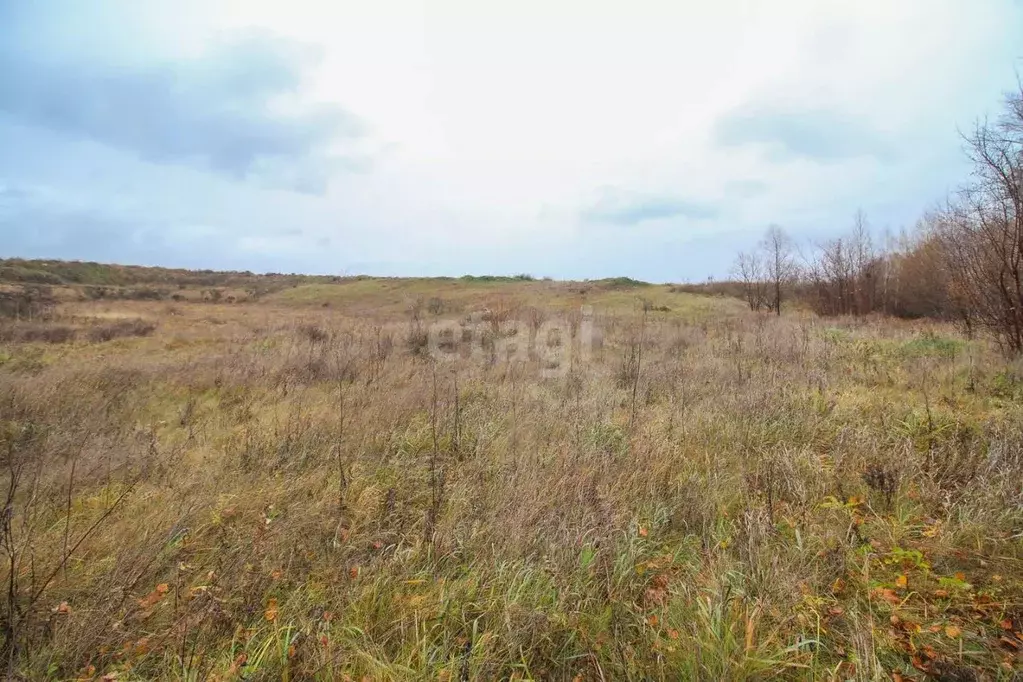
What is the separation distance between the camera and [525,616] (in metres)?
2.18

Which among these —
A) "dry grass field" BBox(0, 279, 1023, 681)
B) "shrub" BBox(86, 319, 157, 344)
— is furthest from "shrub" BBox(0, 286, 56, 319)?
"dry grass field" BBox(0, 279, 1023, 681)

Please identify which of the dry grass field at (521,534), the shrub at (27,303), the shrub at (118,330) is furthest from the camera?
the shrub at (27,303)

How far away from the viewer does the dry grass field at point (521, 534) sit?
2.04 m

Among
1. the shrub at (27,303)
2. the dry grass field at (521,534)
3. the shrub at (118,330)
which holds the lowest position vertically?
the dry grass field at (521,534)

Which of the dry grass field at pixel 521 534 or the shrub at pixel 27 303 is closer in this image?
the dry grass field at pixel 521 534

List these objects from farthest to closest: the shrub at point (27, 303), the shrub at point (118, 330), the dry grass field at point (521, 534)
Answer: the shrub at point (27, 303)
the shrub at point (118, 330)
the dry grass field at point (521, 534)

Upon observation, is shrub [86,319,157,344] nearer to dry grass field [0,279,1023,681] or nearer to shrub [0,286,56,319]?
shrub [0,286,56,319]

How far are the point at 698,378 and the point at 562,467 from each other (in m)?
4.21

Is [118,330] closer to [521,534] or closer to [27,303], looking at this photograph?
[27,303]

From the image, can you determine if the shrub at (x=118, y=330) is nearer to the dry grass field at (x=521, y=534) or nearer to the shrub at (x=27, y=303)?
the shrub at (x=27, y=303)

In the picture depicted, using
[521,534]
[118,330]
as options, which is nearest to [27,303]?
[118,330]

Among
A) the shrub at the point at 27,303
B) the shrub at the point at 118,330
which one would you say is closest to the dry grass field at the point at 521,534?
the shrub at the point at 118,330

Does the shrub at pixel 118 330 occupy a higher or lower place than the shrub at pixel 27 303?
lower

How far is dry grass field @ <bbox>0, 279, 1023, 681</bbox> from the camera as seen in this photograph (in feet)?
6.68
